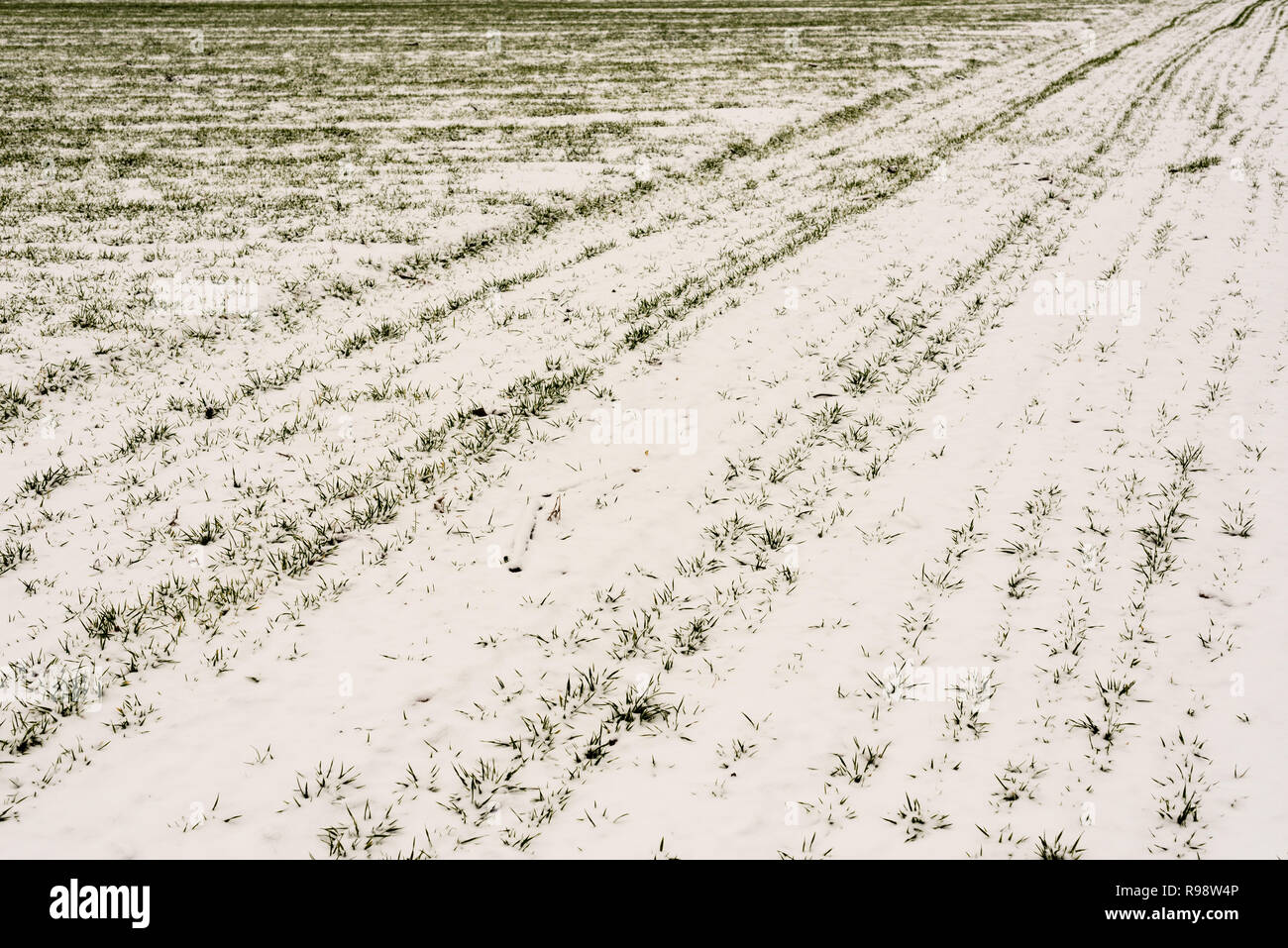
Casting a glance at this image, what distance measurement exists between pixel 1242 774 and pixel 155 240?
1169cm

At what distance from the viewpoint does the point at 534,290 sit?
8781 mm

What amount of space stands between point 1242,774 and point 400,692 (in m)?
3.74

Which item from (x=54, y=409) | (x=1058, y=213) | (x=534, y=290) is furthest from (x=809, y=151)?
(x=54, y=409)

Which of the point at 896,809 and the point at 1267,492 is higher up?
the point at 1267,492

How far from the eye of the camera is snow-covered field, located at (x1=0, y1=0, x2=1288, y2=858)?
334 cm

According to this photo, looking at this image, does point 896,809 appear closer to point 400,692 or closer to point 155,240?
point 400,692

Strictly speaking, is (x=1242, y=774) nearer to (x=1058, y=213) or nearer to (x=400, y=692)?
(x=400, y=692)

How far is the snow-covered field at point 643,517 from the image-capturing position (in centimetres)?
334

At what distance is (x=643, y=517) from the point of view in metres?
5.12
